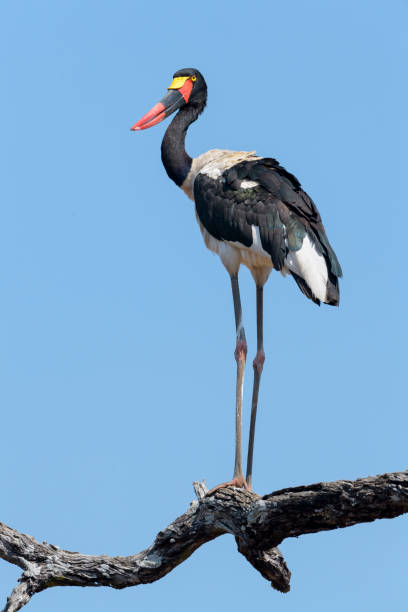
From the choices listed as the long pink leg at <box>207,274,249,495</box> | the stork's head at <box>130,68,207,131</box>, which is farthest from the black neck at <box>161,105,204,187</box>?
the long pink leg at <box>207,274,249,495</box>

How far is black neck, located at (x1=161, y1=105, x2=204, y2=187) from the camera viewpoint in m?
10.2

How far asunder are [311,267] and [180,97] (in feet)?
9.39

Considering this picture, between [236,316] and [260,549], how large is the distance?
251 cm

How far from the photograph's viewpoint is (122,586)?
311 inches

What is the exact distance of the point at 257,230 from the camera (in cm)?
910

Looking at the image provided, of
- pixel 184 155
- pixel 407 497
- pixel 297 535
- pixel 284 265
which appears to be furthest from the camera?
pixel 184 155

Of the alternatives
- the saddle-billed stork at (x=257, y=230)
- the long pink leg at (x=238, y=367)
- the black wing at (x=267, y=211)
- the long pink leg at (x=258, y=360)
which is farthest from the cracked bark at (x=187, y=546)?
the black wing at (x=267, y=211)

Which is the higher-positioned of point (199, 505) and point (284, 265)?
point (284, 265)

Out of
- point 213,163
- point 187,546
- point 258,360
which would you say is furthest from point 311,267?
point 187,546

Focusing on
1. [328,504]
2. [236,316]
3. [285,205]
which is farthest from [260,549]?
[285,205]

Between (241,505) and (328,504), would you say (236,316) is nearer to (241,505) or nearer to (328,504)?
(241,505)

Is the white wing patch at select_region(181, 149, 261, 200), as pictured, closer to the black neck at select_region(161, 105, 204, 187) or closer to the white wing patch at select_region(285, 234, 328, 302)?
the black neck at select_region(161, 105, 204, 187)

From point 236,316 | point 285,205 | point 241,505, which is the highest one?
point 285,205

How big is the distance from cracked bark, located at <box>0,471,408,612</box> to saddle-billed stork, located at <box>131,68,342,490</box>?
844mm
